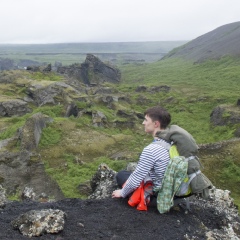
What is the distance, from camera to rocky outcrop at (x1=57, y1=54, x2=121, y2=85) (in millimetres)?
109500

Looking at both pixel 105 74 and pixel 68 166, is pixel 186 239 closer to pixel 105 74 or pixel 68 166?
pixel 68 166

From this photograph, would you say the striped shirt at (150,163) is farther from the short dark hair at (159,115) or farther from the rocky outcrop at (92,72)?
Result: the rocky outcrop at (92,72)

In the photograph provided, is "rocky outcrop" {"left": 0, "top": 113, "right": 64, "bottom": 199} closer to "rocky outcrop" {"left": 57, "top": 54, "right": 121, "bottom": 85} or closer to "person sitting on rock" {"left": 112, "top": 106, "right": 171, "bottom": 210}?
"person sitting on rock" {"left": 112, "top": 106, "right": 171, "bottom": 210}

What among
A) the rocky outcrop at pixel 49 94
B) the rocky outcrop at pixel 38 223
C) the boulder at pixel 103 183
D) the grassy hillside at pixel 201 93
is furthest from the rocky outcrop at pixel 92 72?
the rocky outcrop at pixel 38 223

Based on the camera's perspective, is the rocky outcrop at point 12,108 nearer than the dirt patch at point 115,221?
No

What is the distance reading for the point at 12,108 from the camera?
4788 centimetres

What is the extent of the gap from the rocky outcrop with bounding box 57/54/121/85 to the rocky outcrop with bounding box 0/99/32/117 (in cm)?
5928

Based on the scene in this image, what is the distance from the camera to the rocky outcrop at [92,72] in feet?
359

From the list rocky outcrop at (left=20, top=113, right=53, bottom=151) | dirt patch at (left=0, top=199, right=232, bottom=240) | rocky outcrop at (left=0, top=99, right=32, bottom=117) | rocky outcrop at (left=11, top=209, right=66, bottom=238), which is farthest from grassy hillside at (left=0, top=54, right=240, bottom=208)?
rocky outcrop at (left=11, top=209, right=66, bottom=238)

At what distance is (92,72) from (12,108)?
228 feet

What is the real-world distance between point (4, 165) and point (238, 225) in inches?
520

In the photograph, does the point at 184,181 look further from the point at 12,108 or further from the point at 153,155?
the point at 12,108

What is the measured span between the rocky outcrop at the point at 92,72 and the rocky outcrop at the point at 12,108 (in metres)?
59.3

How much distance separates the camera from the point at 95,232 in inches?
337
